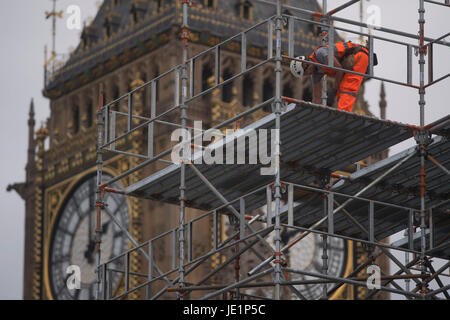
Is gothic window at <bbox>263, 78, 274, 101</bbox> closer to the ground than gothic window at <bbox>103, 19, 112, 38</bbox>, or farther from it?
closer to the ground

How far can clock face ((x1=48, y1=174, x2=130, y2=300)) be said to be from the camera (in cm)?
5581

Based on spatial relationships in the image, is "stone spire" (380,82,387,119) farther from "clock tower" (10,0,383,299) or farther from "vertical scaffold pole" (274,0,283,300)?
"vertical scaffold pole" (274,0,283,300)

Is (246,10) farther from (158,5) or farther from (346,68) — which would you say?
(346,68)

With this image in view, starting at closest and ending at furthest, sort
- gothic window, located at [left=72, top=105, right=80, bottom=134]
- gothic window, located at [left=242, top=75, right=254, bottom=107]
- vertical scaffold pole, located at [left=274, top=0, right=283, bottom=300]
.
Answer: vertical scaffold pole, located at [left=274, top=0, right=283, bottom=300] → gothic window, located at [left=242, top=75, right=254, bottom=107] → gothic window, located at [left=72, top=105, right=80, bottom=134]

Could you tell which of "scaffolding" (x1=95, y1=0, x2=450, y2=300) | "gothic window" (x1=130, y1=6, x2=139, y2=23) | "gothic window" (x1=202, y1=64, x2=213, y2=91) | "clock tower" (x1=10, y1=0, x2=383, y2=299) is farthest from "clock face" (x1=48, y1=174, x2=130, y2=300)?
"scaffolding" (x1=95, y1=0, x2=450, y2=300)

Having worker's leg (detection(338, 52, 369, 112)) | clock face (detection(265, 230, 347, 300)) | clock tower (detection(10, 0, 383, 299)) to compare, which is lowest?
worker's leg (detection(338, 52, 369, 112))

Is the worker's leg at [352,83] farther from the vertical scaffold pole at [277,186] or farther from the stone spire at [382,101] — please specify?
the stone spire at [382,101]

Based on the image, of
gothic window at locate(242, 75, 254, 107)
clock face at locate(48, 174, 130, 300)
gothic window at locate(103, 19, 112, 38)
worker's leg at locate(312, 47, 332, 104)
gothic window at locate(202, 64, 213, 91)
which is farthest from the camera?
gothic window at locate(103, 19, 112, 38)

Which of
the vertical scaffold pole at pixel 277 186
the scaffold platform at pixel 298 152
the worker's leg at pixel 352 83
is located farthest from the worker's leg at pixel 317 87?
the vertical scaffold pole at pixel 277 186

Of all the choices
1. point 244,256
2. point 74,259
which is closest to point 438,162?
point 244,256

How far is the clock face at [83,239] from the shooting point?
2197 inches

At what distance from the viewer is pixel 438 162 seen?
32.4 metres

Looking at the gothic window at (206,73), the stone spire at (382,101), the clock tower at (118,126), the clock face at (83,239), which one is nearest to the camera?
the clock tower at (118,126)

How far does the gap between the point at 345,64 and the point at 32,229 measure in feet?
95.0
